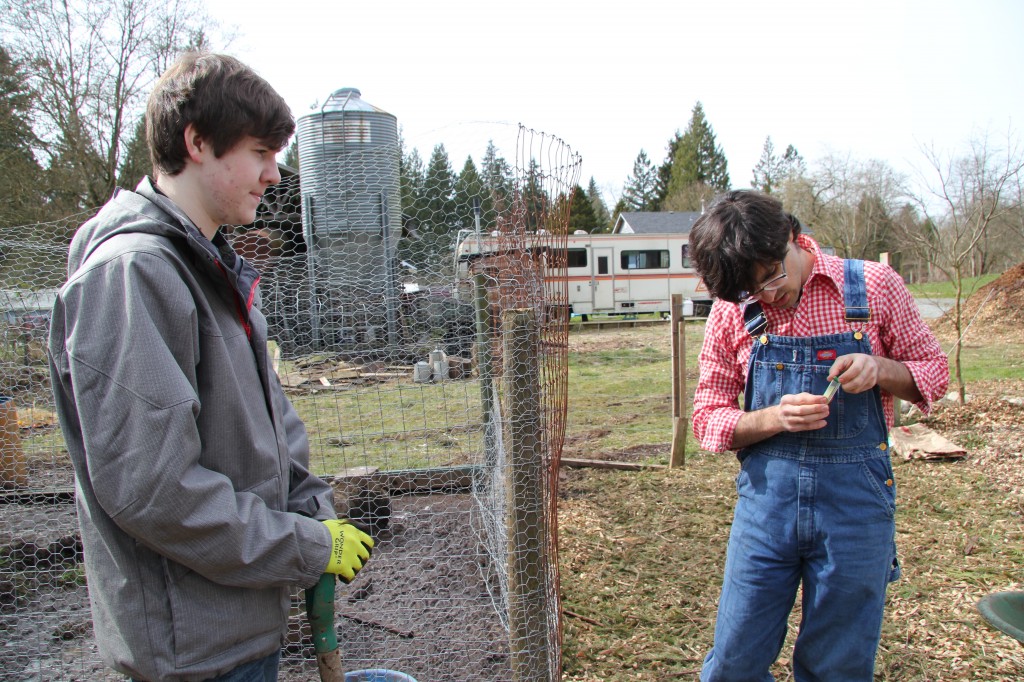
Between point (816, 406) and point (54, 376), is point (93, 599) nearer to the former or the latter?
point (54, 376)

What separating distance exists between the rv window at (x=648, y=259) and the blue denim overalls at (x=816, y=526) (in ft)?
67.1

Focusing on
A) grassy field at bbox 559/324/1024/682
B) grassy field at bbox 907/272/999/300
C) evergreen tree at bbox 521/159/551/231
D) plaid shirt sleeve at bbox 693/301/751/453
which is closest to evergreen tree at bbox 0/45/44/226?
grassy field at bbox 559/324/1024/682

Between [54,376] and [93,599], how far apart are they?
389mm

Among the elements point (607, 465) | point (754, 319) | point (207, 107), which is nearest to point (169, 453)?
point (207, 107)

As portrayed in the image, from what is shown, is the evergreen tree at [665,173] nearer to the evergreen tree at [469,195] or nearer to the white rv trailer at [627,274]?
the white rv trailer at [627,274]

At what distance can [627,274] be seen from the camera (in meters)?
21.7

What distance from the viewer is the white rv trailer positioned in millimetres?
21422

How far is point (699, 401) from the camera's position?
196 cm

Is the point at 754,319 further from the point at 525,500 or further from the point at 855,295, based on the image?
the point at 525,500

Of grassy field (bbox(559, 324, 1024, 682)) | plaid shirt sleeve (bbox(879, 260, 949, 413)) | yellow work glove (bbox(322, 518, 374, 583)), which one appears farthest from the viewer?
grassy field (bbox(559, 324, 1024, 682))

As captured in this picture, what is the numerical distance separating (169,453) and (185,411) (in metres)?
0.06

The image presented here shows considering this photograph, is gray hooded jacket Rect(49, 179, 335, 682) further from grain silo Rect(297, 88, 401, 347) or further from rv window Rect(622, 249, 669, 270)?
rv window Rect(622, 249, 669, 270)

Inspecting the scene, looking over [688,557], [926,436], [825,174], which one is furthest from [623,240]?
[825,174]

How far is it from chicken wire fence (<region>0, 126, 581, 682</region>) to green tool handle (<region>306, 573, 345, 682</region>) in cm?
86
